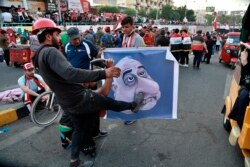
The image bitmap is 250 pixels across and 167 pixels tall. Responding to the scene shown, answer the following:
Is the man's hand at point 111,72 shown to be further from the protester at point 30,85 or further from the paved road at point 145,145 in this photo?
the protester at point 30,85

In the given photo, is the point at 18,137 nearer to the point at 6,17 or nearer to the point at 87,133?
the point at 87,133

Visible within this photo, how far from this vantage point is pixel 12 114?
504 centimetres

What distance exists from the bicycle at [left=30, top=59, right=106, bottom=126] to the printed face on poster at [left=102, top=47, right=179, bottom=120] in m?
1.64

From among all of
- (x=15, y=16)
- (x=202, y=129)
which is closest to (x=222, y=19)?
(x=15, y=16)

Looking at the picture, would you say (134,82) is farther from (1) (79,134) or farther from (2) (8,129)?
(2) (8,129)

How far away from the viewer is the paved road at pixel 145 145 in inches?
136

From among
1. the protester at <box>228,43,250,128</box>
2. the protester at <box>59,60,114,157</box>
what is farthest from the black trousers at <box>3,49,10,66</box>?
the protester at <box>228,43,250,128</box>

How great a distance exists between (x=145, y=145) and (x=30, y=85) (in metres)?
2.77

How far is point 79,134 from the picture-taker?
3.14 m

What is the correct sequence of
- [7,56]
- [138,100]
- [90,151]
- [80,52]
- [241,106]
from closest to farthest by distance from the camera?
1. [241,106]
2. [90,151]
3. [138,100]
4. [80,52]
5. [7,56]

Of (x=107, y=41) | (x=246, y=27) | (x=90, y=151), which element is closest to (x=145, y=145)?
(x=90, y=151)

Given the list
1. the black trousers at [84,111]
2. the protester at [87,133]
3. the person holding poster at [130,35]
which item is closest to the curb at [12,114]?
the protester at [87,133]

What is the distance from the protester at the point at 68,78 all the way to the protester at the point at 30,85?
233 cm

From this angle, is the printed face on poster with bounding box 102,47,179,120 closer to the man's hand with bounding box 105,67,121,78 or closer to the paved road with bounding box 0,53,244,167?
the paved road with bounding box 0,53,244,167
